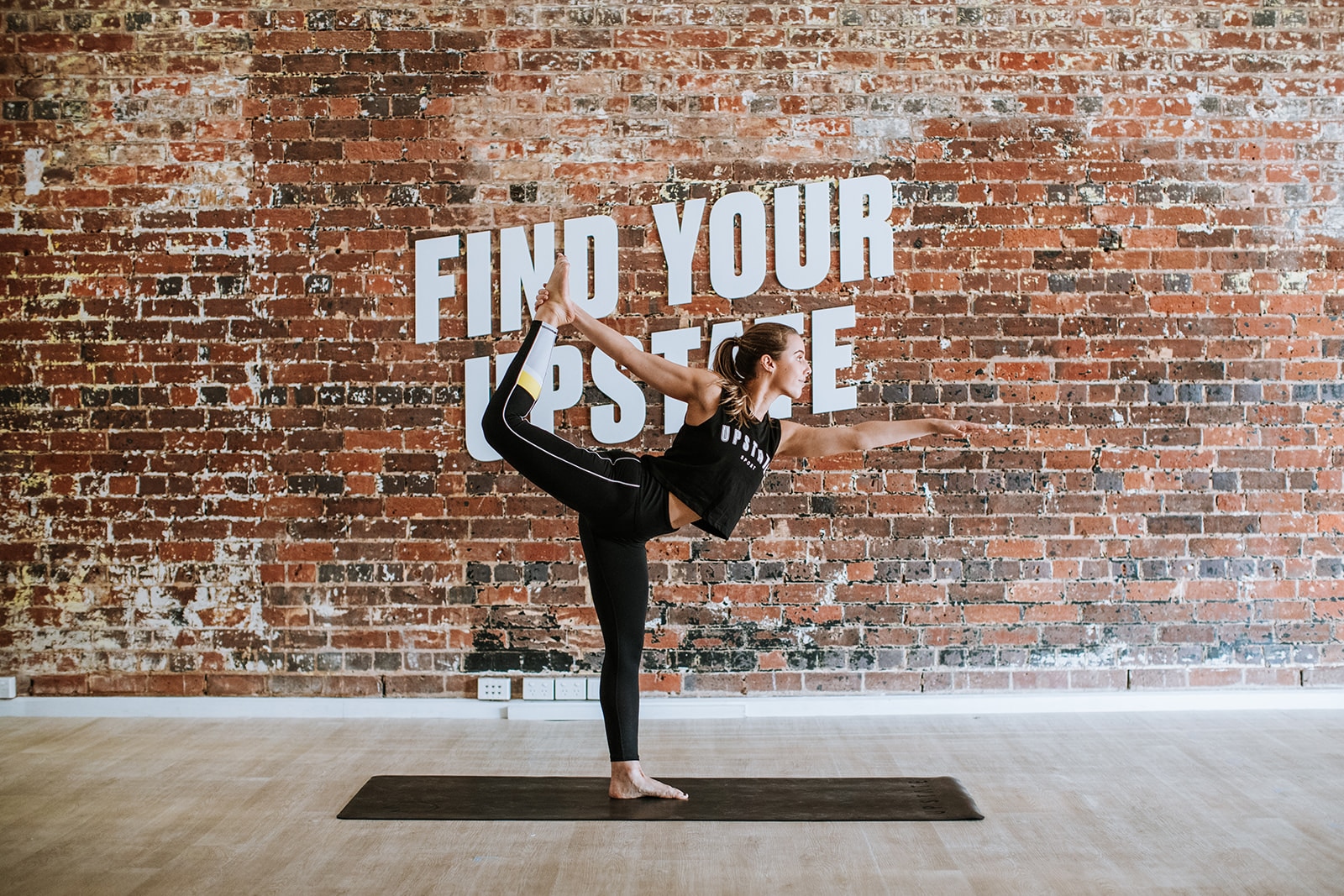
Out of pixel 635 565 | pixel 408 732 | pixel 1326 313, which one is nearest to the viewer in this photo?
pixel 635 565

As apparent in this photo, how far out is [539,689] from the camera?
3.96 meters

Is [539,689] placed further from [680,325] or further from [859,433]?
[859,433]

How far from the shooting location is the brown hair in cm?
302

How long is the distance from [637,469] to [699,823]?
1.08 metres

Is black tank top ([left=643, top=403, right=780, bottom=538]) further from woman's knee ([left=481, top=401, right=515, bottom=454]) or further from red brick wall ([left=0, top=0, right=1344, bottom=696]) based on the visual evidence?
red brick wall ([left=0, top=0, right=1344, bottom=696])

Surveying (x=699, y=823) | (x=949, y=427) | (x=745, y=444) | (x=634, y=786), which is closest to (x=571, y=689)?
(x=634, y=786)

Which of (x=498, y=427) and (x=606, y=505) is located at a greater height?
(x=498, y=427)

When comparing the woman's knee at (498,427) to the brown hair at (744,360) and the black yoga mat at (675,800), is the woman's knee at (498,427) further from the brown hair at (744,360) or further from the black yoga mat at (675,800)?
→ the black yoga mat at (675,800)

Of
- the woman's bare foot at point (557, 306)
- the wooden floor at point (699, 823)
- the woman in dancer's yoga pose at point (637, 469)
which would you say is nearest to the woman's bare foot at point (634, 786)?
the woman in dancer's yoga pose at point (637, 469)

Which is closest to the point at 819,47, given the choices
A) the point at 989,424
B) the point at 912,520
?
the point at 989,424

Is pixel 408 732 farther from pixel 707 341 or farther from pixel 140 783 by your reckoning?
pixel 707 341

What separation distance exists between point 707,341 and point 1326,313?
2643 millimetres

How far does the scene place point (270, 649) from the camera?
4.01 meters

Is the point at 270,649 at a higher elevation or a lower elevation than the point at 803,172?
lower
